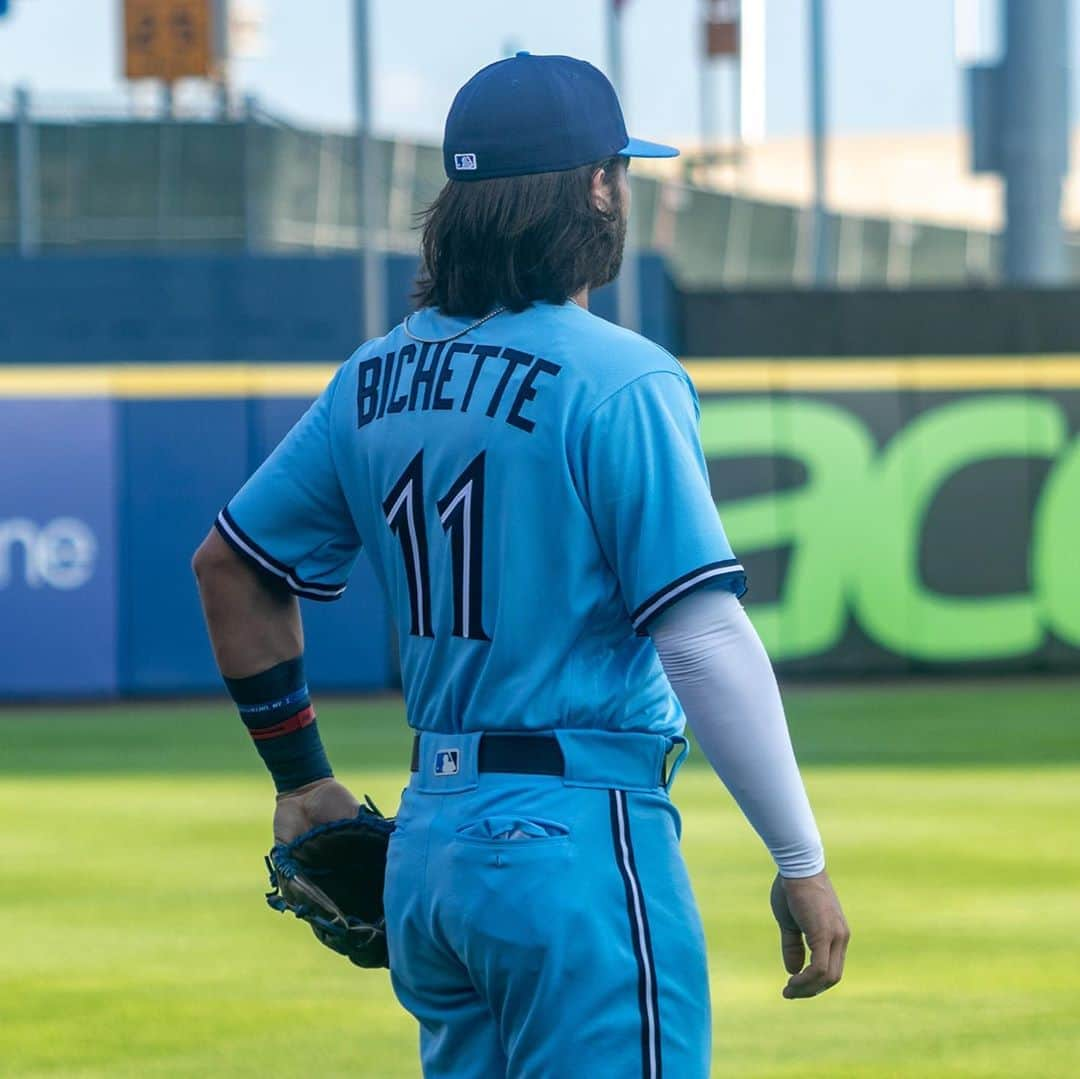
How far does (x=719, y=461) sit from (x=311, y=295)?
3804 millimetres

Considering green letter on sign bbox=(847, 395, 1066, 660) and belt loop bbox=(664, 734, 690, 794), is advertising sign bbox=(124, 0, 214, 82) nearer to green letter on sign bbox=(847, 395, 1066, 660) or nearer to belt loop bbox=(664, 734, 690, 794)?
green letter on sign bbox=(847, 395, 1066, 660)

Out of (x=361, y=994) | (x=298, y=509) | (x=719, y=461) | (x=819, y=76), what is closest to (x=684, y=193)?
(x=819, y=76)

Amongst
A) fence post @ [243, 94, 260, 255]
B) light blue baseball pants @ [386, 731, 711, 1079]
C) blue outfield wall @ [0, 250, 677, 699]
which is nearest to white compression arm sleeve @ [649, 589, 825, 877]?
light blue baseball pants @ [386, 731, 711, 1079]

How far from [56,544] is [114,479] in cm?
73

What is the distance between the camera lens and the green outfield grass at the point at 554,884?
19.5 feet

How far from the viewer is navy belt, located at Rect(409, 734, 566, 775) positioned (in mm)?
2621

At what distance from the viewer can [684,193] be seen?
2564 cm

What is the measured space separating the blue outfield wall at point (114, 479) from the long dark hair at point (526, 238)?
1488 cm

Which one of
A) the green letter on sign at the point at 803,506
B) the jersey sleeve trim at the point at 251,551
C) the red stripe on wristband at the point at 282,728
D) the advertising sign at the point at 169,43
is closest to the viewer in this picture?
the jersey sleeve trim at the point at 251,551

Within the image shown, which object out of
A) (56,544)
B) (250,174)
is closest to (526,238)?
(56,544)

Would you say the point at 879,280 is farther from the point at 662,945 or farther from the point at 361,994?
the point at 662,945

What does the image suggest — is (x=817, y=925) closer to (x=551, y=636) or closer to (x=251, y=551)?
(x=551, y=636)

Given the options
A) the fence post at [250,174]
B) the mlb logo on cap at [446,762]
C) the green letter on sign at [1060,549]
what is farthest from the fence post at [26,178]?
the mlb logo on cap at [446,762]

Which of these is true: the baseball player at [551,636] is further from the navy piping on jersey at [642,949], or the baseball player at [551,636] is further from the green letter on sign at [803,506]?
the green letter on sign at [803,506]
